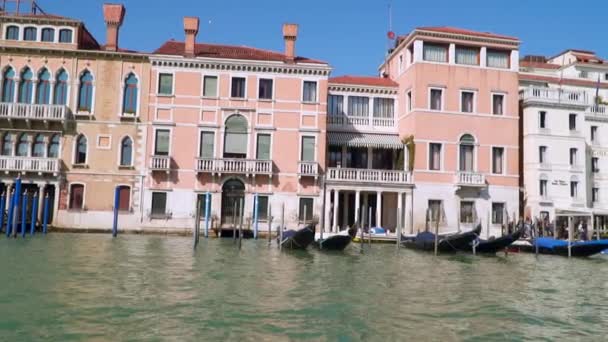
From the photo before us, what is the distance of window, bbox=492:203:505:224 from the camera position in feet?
71.6

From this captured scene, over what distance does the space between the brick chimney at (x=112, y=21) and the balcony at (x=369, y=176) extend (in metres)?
9.58

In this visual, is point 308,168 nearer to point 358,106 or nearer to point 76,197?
point 358,106

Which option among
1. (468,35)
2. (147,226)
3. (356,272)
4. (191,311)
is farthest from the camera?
(468,35)

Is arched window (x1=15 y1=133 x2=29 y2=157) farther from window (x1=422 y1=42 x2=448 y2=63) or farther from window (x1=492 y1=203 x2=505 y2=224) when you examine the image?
window (x1=492 y1=203 x2=505 y2=224)

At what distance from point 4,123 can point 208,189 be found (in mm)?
7810

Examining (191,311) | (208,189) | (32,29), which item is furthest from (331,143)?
(191,311)

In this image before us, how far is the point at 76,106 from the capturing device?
20516mm

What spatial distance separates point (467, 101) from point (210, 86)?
1015cm

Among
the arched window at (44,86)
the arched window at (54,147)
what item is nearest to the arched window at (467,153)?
the arched window at (54,147)

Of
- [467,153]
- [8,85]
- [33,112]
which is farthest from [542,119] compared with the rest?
[8,85]

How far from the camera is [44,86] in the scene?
67.2ft

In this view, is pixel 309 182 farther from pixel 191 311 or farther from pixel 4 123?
pixel 191 311

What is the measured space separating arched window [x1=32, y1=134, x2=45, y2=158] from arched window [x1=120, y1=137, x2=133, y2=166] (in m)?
2.86

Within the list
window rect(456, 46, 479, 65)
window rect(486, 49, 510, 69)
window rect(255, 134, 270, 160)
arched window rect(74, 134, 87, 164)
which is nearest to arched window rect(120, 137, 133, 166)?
arched window rect(74, 134, 87, 164)
